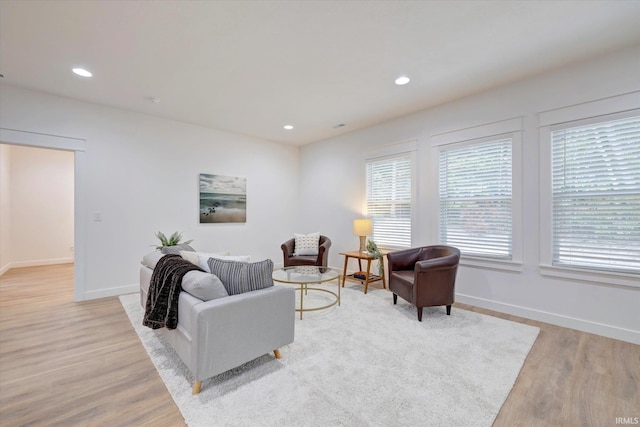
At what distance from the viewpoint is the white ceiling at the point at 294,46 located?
2150mm

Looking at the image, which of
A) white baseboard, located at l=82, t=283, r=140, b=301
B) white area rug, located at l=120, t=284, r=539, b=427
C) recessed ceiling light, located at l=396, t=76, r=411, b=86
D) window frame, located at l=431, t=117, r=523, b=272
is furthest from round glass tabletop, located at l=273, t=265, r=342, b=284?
recessed ceiling light, located at l=396, t=76, r=411, b=86

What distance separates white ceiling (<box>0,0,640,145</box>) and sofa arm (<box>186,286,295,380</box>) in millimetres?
2231

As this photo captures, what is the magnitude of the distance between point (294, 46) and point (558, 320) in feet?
13.1

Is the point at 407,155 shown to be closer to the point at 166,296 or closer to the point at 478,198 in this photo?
A: the point at 478,198

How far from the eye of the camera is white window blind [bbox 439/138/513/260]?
11.4 ft

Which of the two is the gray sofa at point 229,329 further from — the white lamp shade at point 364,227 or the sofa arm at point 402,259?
the white lamp shade at point 364,227

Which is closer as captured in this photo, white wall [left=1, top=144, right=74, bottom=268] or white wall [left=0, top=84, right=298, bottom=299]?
white wall [left=0, top=84, right=298, bottom=299]

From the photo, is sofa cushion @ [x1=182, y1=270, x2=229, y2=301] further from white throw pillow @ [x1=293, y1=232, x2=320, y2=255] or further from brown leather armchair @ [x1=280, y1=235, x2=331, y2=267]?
white throw pillow @ [x1=293, y1=232, x2=320, y2=255]

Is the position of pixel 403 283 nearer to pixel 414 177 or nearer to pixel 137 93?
pixel 414 177

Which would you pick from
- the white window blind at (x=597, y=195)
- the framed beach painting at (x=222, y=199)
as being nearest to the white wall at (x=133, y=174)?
the framed beach painting at (x=222, y=199)

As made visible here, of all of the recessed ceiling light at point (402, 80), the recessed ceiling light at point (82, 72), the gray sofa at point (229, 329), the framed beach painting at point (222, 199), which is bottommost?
the gray sofa at point (229, 329)

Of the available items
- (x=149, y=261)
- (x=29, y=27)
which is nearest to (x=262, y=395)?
(x=149, y=261)

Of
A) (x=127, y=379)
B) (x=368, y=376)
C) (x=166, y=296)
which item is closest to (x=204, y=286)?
(x=166, y=296)

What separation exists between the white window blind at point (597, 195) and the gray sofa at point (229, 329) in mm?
3080
